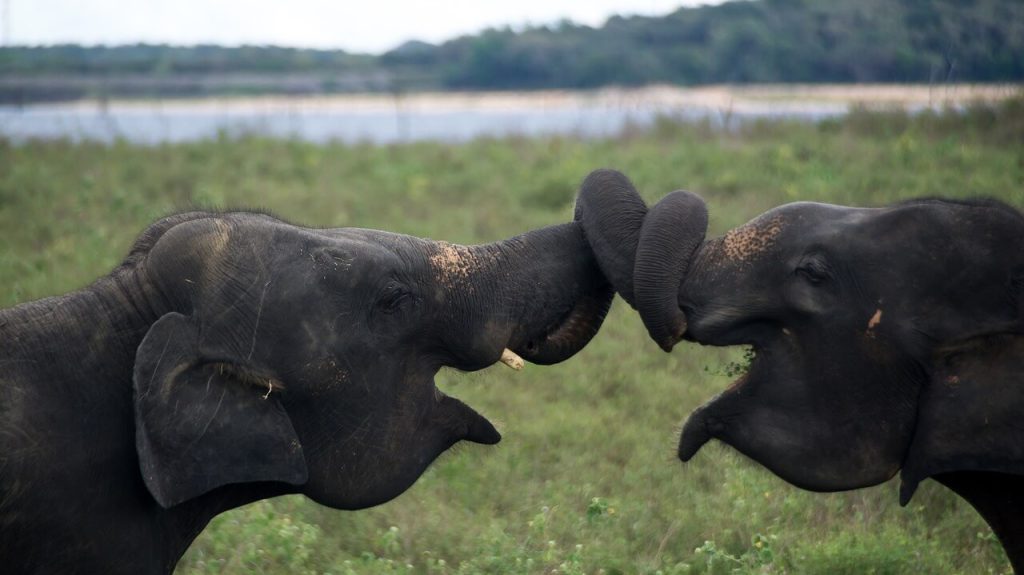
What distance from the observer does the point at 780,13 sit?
24359 mm

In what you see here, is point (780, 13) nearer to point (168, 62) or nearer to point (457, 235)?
point (457, 235)

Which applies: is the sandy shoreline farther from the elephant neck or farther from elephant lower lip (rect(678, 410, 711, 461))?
the elephant neck

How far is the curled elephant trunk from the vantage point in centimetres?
420

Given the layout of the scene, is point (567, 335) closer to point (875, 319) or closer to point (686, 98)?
point (875, 319)

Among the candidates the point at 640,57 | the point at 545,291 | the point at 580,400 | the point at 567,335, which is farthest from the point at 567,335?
the point at 640,57

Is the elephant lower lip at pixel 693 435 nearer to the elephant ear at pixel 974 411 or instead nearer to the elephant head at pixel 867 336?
the elephant head at pixel 867 336

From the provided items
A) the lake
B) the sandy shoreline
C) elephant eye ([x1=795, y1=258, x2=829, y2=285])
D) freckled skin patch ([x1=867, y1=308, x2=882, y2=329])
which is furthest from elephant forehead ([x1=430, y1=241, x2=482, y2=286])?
the lake

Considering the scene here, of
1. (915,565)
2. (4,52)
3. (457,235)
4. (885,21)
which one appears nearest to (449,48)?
(4,52)

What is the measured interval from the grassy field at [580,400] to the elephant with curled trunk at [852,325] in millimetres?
517

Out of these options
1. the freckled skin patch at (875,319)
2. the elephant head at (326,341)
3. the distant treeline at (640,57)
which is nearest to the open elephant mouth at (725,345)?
the freckled skin patch at (875,319)

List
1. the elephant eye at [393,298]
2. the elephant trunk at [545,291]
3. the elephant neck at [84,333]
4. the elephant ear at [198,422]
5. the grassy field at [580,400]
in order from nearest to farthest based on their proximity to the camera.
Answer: the elephant ear at [198,422] < the elephant neck at [84,333] < the elephant eye at [393,298] < the elephant trunk at [545,291] < the grassy field at [580,400]

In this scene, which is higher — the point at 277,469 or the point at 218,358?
the point at 218,358

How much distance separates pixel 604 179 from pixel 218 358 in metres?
1.46

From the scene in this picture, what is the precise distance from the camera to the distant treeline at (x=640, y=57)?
15.8m
